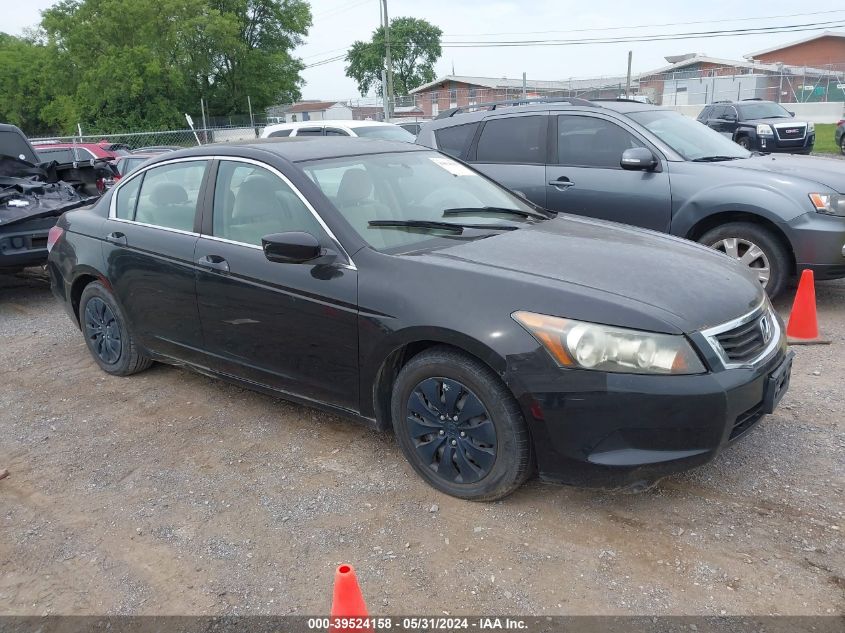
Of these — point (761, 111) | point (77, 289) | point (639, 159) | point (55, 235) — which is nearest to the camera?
point (77, 289)

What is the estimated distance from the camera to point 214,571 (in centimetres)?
286

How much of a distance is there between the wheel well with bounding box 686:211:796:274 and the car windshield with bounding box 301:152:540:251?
2.38m

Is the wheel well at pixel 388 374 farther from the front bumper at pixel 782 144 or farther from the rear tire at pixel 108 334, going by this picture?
the front bumper at pixel 782 144

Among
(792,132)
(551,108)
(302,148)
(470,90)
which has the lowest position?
(792,132)

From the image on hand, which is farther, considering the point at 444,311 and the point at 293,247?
the point at 293,247

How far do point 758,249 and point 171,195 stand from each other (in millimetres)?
4582

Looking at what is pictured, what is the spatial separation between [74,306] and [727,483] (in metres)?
4.54

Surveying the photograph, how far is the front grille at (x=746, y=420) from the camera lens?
288cm

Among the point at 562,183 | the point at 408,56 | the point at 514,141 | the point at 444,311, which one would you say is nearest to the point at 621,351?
the point at 444,311

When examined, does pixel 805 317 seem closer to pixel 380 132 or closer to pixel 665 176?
pixel 665 176

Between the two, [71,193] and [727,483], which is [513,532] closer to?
[727,483]

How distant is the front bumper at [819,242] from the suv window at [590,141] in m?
1.54

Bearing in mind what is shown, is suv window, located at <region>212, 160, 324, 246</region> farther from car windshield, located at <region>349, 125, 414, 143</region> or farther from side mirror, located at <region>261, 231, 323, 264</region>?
car windshield, located at <region>349, 125, 414, 143</region>

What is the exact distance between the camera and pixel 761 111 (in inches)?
798
